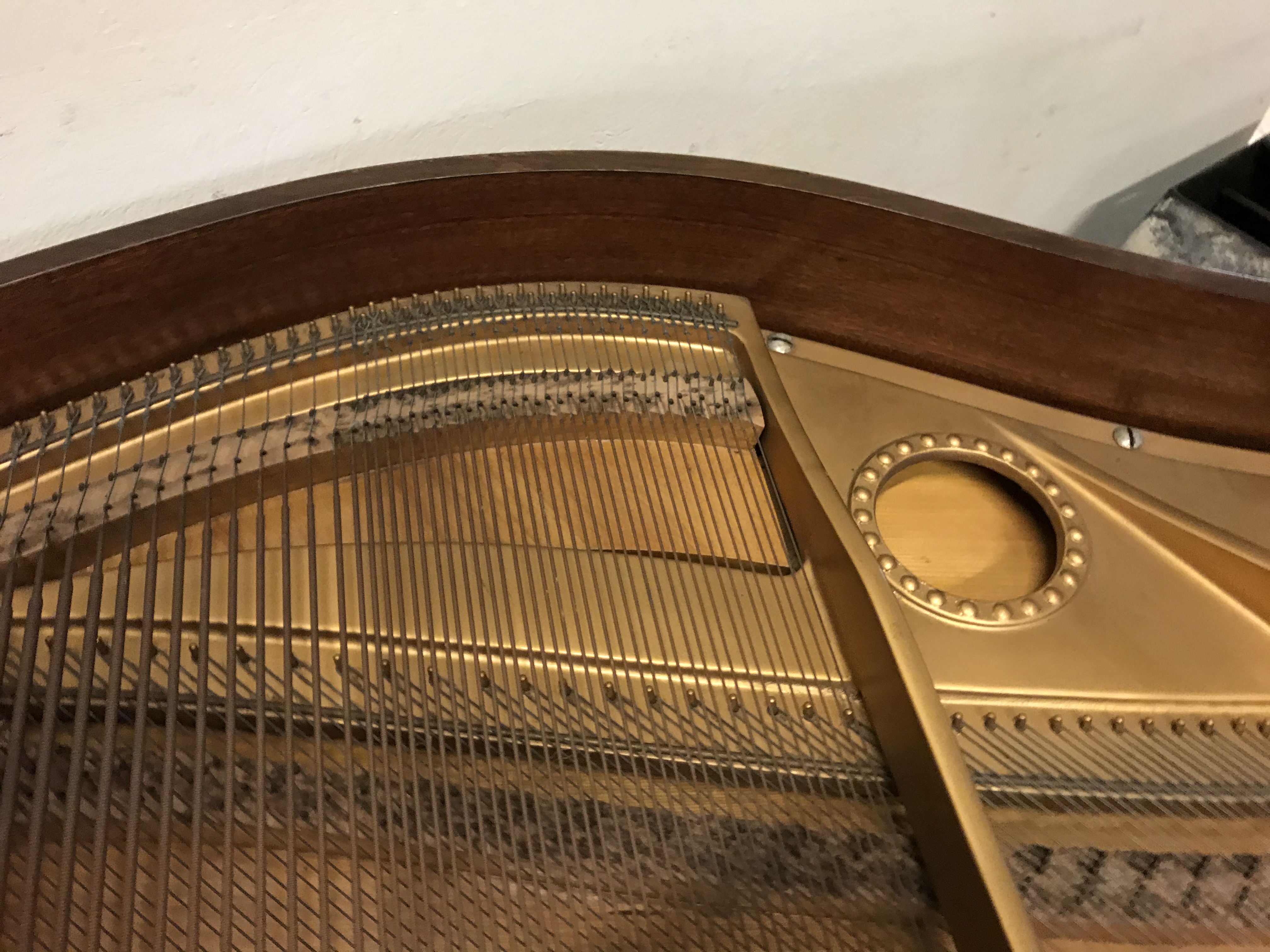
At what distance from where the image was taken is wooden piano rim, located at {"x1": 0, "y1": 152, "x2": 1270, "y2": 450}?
0.89m

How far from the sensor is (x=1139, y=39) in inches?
64.2

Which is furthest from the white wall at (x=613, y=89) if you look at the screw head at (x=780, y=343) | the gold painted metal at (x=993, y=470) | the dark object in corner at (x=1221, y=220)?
the gold painted metal at (x=993, y=470)

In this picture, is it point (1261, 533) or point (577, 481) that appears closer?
point (577, 481)

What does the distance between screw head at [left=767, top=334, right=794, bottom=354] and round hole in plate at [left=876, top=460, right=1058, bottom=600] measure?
0.73 ft

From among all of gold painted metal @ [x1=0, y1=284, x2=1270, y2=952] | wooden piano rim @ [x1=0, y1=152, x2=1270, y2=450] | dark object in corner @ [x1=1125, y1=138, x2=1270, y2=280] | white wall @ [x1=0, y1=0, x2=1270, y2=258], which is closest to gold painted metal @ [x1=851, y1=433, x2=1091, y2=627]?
gold painted metal @ [x1=0, y1=284, x2=1270, y2=952]

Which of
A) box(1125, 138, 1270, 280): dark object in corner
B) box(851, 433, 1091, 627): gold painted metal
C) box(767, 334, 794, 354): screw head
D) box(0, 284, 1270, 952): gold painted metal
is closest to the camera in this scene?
box(0, 284, 1270, 952): gold painted metal

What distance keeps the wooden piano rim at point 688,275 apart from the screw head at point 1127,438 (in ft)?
Result: 0.07

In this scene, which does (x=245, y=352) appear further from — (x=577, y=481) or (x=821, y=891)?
(x=821, y=891)

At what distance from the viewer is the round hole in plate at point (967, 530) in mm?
1168

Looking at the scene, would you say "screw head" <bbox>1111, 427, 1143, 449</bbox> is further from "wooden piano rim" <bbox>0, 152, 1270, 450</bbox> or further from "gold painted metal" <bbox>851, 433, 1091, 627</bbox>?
"gold painted metal" <bbox>851, 433, 1091, 627</bbox>

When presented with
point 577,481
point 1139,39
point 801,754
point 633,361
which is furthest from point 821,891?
point 1139,39

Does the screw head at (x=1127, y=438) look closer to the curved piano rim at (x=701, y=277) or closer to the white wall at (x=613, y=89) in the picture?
the curved piano rim at (x=701, y=277)

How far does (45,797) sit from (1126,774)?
3.41 feet

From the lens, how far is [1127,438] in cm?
124
